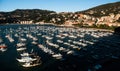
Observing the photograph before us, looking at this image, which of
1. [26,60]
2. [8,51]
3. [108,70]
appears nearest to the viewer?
[108,70]

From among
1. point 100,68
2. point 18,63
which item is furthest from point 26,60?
point 100,68

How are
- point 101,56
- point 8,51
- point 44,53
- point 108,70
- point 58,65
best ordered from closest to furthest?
1. point 108,70
2. point 58,65
3. point 101,56
4. point 44,53
5. point 8,51

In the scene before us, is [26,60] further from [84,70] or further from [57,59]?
[84,70]

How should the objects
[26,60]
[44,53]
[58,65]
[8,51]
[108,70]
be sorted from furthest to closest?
[8,51], [44,53], [26,60], [58,65], [108,70]

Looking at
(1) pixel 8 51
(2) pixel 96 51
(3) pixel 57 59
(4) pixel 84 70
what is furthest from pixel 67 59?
(1) pixel 8 51

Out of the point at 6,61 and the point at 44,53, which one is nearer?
the point at 6,61

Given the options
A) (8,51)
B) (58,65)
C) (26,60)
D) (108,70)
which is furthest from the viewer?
(8,51)

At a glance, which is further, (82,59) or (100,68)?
(82,59)

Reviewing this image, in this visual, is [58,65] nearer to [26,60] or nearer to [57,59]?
[57,59]
